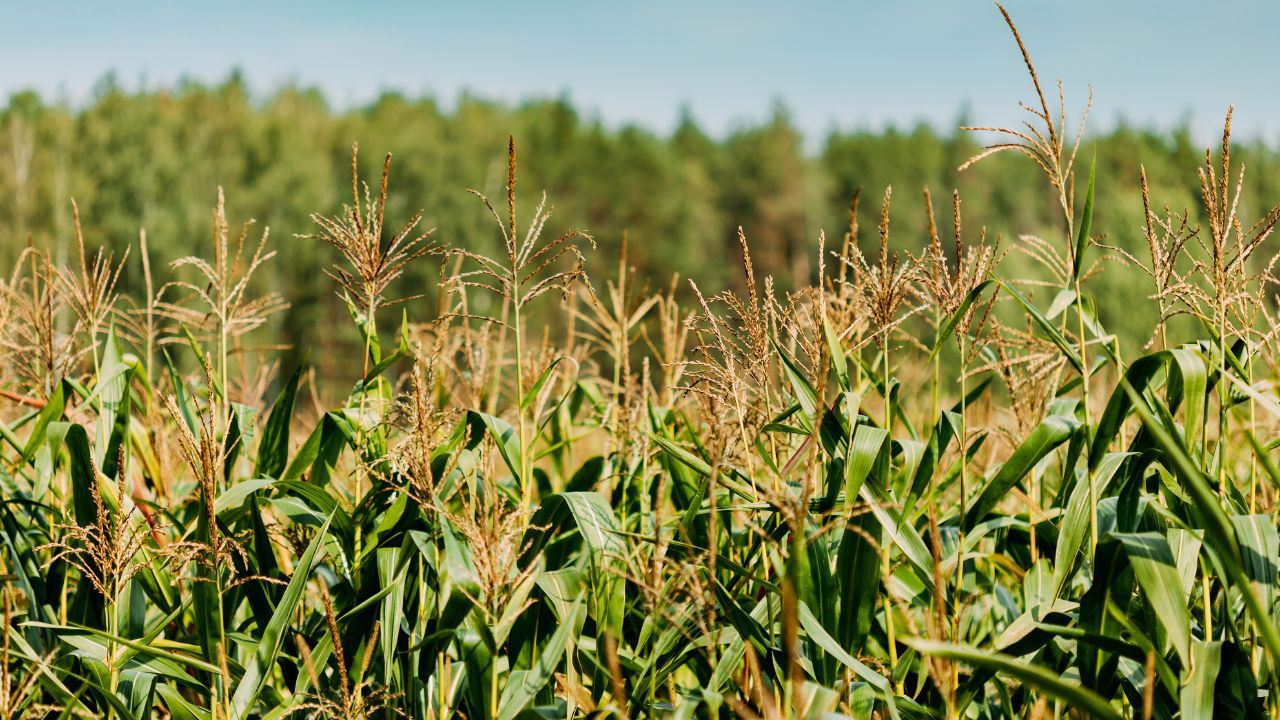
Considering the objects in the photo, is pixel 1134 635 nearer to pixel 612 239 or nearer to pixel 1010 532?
pixel 1010 532

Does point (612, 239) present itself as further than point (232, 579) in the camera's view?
Yes

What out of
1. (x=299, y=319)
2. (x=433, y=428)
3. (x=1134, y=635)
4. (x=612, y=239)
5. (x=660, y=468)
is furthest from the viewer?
(x=612, y=239)

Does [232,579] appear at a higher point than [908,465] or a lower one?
lower

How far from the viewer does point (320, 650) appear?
5.78 ft

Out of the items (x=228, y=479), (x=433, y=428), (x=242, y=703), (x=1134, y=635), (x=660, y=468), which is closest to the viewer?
(x=1134, y=635)

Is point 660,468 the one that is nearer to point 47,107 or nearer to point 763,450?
point 763,450

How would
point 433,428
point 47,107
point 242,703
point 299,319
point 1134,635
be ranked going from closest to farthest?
point 1134,635
point 242,703
point 433,428
point 47,107
point 299,319

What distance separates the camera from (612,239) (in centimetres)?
4812

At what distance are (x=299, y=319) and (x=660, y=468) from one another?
3591 centimetres

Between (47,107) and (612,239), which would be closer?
(47,107)

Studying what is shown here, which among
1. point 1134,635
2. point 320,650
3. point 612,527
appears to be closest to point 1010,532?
point 1134,635

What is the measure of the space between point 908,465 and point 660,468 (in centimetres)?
93

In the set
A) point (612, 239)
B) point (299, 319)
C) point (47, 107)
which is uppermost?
point (47, 107)

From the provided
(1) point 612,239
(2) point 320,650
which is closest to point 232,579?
(2) point 320,650
